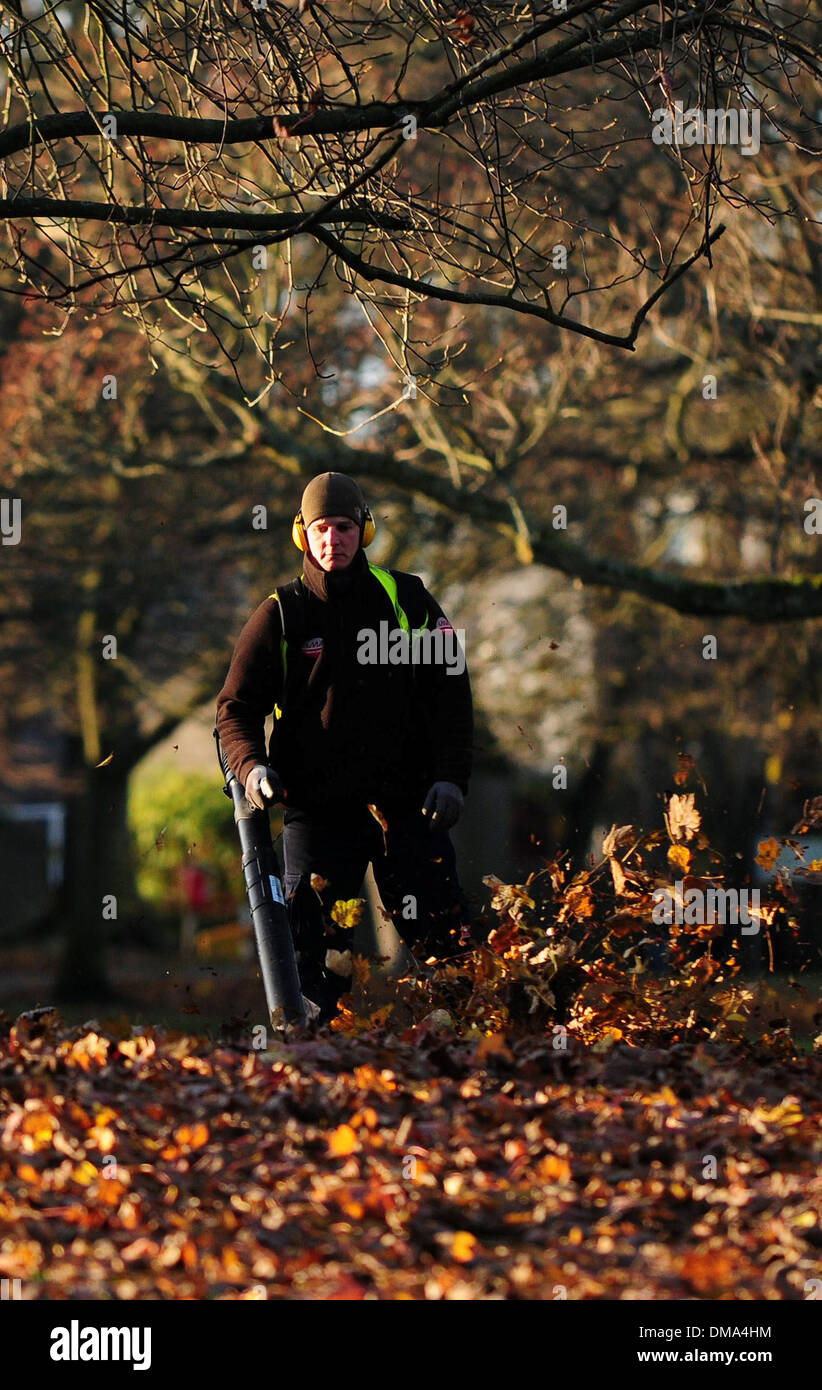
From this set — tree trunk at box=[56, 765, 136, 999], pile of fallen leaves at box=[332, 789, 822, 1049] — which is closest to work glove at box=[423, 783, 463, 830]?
pile of fallen leaves at box=[332, 789, 822, 1049]

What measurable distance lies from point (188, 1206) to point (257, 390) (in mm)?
11486

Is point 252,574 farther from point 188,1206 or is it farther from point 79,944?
point 188,1206

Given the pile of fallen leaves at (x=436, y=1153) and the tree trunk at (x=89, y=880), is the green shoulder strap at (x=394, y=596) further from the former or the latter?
the tree trunk at (x=89, y=880)

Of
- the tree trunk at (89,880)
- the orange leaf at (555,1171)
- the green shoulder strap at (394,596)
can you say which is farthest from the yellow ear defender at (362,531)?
the tree trunk at (89,880)

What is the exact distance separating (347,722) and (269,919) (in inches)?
32.6

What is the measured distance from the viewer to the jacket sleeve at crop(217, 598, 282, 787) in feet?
21.2

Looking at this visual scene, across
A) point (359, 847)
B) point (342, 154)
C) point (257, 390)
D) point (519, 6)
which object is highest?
point (257, 390)

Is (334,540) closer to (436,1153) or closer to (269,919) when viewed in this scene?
(269,919)

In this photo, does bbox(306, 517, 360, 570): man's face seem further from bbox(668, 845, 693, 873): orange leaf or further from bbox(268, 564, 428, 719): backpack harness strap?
bbox(668, 845, 693, 873): orange leaf

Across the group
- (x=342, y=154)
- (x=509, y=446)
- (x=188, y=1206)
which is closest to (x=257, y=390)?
(x=509, y=446)

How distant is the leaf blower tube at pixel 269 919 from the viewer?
6180mm

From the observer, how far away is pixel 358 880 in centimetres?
663

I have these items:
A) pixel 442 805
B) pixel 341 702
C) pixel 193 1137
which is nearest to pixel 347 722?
pixel 341 702
